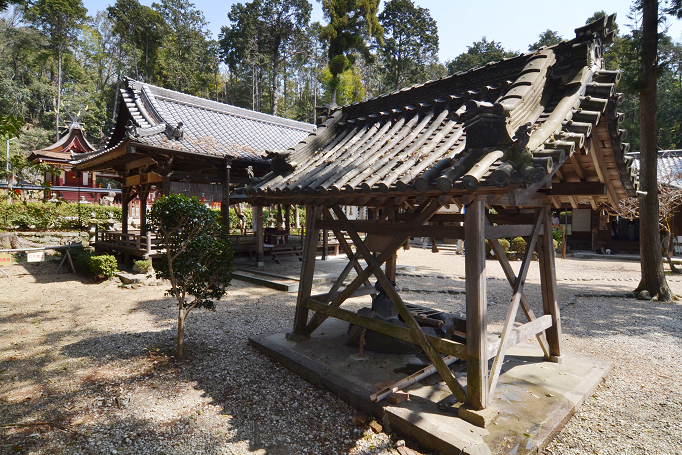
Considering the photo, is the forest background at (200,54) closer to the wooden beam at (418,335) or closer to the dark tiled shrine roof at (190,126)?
the dark tiled shrine roof at (190,126)

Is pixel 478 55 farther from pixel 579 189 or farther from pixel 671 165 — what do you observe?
pixel 579 189

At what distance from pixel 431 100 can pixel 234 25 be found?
36143mm

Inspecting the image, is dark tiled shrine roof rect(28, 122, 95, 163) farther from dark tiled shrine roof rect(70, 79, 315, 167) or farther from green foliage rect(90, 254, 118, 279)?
green foliage rect(90, 254, 118, 279)

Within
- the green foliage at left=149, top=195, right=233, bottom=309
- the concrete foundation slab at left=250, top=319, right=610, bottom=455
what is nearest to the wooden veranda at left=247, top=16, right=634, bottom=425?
the concrete foundation slab at left=250, top=319, right=610, bottom=455

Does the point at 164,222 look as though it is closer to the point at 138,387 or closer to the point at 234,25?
the point at 138,387

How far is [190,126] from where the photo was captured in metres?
13.2

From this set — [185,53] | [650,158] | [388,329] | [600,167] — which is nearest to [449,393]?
[388,329]

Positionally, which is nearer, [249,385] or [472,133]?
[472,133]

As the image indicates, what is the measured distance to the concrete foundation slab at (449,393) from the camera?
130 inches

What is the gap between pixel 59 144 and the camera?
987 inches

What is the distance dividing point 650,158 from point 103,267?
1535cm

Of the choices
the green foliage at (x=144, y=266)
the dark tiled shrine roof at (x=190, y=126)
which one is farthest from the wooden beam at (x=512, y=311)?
the green foliage at (x=144, y=266)

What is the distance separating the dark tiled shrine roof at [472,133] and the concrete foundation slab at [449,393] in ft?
7.28

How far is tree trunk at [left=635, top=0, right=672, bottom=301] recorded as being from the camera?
30.0ft
